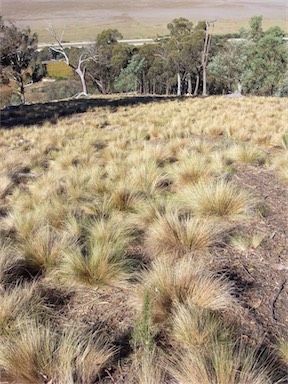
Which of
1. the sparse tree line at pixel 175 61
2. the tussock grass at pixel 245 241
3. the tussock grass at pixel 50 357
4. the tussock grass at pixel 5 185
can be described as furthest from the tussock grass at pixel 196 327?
the sparse tree line at pixel 175 61

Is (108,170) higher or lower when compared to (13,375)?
lower

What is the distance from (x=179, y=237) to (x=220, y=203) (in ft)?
3.26

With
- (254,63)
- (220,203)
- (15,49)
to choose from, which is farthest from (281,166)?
(254,63)

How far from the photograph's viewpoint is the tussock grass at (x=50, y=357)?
228 cm

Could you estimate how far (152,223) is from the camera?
14.4 feet

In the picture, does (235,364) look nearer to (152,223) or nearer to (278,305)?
(278,305)

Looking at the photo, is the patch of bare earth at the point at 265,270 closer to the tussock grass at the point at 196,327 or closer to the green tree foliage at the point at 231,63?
the tussock grass at the point at 196,327

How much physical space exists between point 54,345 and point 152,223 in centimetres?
213

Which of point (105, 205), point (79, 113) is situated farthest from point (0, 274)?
point (79, 113)

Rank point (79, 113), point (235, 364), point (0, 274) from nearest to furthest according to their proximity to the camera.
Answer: point (235, 364)
point (0, 274)
point (79, 113)

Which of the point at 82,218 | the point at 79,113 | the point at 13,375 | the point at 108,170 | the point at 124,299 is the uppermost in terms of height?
the point at 13,375

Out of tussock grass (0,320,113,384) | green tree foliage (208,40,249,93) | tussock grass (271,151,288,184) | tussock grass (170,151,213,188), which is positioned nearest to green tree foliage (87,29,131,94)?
green tree foliage (208,40,249,93)

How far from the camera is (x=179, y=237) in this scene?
385 centimetres

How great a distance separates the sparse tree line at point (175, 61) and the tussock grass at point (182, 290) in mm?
29559
